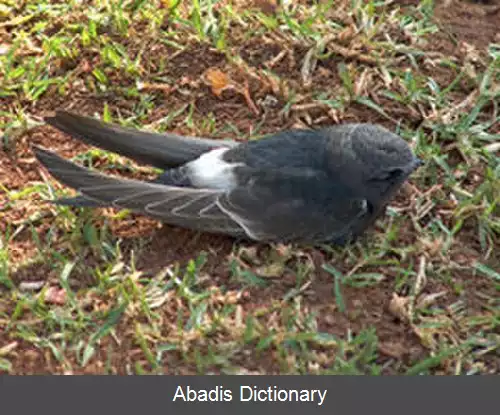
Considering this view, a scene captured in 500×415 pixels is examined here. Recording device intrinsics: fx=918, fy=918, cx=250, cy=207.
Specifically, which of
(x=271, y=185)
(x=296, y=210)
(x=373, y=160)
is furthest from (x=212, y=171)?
(x=373, y=160)

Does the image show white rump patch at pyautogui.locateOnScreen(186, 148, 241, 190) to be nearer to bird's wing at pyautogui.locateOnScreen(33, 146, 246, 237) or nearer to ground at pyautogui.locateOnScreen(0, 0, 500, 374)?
bird's wing at pyautogui.locateOnScreen(33, 146, 246, 237)

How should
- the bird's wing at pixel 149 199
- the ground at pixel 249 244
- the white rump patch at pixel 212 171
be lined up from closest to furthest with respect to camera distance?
the ground at pixel 249 244 < the bird's wing at pixel 149 199 < the white rump patch at pixel 212 171

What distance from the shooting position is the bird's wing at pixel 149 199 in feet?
13.2

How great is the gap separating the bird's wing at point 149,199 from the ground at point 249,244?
0.15 m

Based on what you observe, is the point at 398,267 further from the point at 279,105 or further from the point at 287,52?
the point at 287,52

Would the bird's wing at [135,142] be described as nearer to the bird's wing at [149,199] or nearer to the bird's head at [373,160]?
the bird's wing at [149,199]

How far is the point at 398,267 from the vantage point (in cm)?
404

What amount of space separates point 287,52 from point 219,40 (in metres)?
0.37

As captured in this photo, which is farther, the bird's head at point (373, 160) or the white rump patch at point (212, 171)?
the white rump patch at point (212, 171)

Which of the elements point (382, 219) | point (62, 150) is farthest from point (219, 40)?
point (382, 219)

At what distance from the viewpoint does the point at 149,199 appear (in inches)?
159

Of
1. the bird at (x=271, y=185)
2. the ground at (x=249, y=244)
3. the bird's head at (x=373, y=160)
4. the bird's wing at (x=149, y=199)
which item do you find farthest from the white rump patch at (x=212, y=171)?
the bird's head at (x=373, y=160)

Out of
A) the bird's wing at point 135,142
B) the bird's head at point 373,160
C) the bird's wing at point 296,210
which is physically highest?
the bird's wing at point 135,142

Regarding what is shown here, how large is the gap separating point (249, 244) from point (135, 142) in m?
0.71
